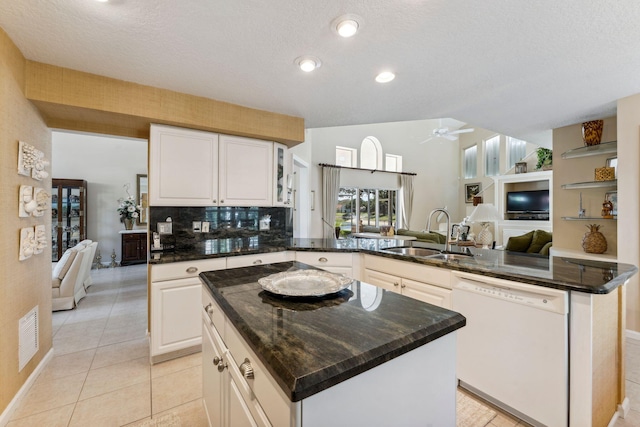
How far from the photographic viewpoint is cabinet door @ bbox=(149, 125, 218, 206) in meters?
2.62

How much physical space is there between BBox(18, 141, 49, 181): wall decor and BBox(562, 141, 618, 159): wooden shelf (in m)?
5.42

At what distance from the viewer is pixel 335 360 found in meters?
0.70

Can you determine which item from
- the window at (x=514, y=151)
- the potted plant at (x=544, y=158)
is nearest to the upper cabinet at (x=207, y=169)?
the potted plant at (x=544, y=158)

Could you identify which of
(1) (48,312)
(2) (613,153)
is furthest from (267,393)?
(2) (613,153)

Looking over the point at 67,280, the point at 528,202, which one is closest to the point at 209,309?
the point at 67,280

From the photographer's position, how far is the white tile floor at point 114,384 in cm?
176

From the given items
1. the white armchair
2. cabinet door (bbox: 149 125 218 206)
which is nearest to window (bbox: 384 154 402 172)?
cabinet door (bbox: 149 125 218 206)

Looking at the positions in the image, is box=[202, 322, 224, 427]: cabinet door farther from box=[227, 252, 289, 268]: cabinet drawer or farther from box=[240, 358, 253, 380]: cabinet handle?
box=[227, 252, 289, 268]: cabinet drawer

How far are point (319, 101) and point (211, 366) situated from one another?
7.91ft

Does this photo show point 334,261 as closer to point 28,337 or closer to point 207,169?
point 207,169

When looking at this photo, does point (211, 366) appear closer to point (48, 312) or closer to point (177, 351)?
point (177, 351)

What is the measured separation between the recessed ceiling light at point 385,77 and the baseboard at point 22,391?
133 inches

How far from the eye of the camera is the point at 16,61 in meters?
1.86

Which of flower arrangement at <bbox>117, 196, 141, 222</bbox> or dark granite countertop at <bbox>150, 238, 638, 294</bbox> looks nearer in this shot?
dark granite countertop at <bbox>150, 238, 638, 294</bbox>
